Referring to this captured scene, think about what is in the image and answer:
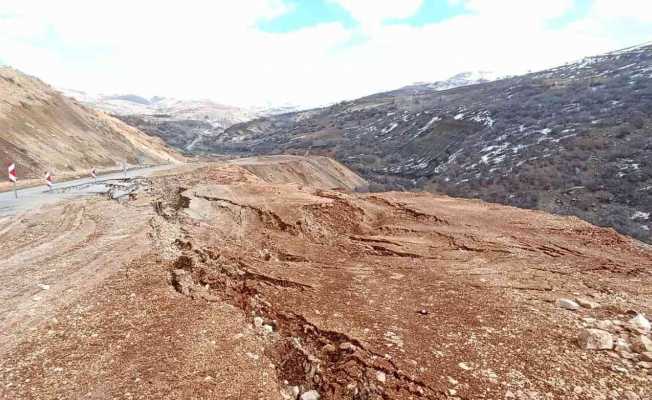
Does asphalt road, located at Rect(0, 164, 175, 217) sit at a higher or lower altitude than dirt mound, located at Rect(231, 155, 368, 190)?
higher

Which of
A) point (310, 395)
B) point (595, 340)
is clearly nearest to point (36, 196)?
point (310, 395)

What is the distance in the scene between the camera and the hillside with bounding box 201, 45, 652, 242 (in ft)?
83.2

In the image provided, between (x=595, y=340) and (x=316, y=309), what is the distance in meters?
3.59

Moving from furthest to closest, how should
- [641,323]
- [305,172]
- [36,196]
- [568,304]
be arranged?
[305,172]
[36,196]
[568,304]
[641,323]

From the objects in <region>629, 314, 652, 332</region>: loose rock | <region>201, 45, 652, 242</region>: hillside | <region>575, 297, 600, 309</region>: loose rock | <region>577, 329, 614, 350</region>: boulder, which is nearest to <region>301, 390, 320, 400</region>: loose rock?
<region>577, 329, 614, 350</region>: boulder

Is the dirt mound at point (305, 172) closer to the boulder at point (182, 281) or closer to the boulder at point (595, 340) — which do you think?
the boulder at point (182, 281)

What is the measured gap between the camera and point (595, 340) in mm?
5004

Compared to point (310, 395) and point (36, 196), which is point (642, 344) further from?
point (36, 196)

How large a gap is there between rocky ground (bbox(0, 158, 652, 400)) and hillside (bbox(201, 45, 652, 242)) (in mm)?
14950

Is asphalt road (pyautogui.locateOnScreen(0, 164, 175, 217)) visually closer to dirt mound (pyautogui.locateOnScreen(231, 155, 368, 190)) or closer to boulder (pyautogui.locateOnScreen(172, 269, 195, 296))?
boulder (pyautogui.locateOnScreen(172, 269, 195, 296))

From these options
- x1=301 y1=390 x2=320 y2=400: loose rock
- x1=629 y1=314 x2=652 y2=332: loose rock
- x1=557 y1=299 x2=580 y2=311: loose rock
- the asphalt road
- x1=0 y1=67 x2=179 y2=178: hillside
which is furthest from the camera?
x1=0 y1=67 x2=179 y2=178: hillside

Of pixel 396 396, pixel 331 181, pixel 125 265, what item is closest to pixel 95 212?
pixel 125 265

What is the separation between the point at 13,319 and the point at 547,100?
53.1 meters

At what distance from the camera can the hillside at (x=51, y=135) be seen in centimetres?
2839
